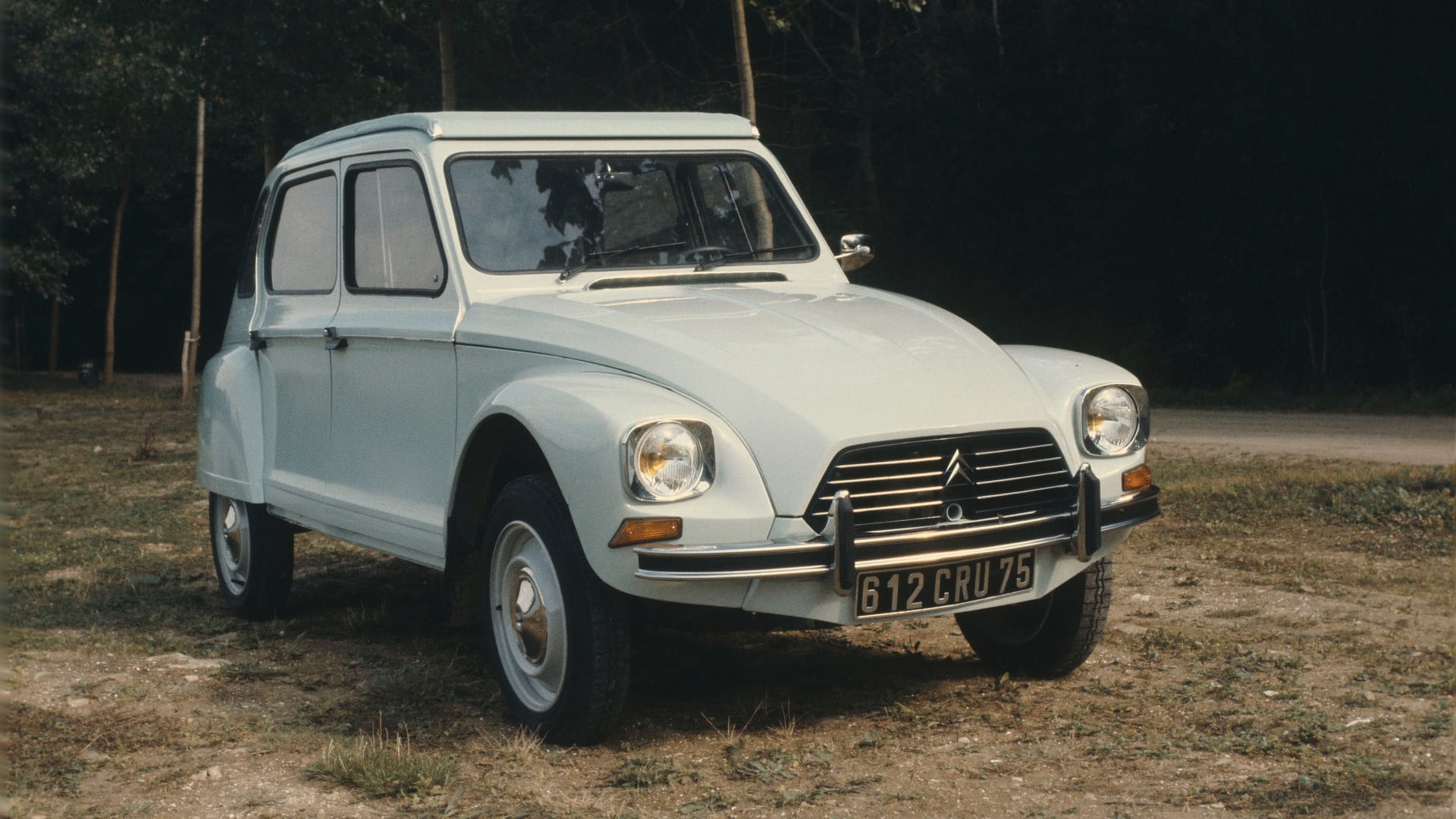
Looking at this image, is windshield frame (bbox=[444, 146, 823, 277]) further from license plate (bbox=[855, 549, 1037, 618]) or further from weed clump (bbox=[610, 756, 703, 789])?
weed clump (bbox=[610, 756, 703, 789])

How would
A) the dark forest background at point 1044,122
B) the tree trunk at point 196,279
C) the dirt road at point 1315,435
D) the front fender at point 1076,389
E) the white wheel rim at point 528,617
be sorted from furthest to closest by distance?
the tree trunk at point 196,279, the dark forest background at point 1044,122, the dirt road at point 1315,435, the front fender at point 1076,389, the white wheel rim at point 528,617

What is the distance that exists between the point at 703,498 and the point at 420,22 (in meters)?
21.7

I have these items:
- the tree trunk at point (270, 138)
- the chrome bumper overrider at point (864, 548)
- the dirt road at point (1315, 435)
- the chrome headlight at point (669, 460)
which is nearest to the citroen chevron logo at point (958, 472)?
the chrome bumper overrider at point (864, 548)

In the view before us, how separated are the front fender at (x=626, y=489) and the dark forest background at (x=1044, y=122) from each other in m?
9.79

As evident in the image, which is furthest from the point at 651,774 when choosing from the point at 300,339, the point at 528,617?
the point at 300,339

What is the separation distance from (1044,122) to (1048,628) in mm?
16819

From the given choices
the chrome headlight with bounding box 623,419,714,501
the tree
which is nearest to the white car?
the chrome headlight with bounding box 623,419,714,501

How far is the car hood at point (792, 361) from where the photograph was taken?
4324 mm

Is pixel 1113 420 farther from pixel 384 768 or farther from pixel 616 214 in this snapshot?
pixel 384 768

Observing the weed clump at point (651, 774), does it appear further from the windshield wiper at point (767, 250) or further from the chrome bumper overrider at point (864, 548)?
the windshield wiper at point (767, 250)

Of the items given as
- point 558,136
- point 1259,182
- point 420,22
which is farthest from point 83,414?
point 558,136

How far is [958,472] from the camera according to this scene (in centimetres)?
448

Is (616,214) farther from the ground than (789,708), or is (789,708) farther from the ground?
(616,214)

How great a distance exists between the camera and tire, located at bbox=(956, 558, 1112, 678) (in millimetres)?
5145
